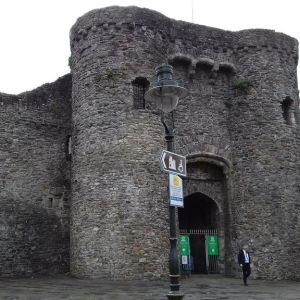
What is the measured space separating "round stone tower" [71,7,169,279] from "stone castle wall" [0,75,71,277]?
154 centimetres

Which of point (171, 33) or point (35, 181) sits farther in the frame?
point (171, 33)

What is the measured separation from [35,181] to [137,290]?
7.68 m

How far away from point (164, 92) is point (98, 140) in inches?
356

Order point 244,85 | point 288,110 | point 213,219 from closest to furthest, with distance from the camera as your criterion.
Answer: point 244,85 → point 213,219 → point 288,110

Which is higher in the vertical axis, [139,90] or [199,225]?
[139,90]

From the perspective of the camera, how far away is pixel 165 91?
934 centimetres

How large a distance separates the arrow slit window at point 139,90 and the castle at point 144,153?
4cm

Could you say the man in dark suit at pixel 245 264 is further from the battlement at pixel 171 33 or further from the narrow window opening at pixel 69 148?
the battlement at pixel 171 33

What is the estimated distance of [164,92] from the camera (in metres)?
9.37

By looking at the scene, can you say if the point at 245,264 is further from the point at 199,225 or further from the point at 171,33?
the point at 171,33

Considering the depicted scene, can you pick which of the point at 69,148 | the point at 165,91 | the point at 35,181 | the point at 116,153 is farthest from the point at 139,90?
the point at 165,91

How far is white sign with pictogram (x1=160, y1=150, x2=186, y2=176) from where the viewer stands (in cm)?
905

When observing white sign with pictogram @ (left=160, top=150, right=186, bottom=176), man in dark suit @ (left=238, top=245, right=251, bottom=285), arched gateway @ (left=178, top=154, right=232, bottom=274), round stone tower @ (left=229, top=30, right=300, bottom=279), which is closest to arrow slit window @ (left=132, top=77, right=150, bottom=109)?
arched gateway @ (left=178, top=154, right=232, bottom=274)

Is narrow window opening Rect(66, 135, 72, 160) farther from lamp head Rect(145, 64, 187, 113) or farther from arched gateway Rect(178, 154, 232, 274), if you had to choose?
lamp head Rect(145, 64, 187, 113)
